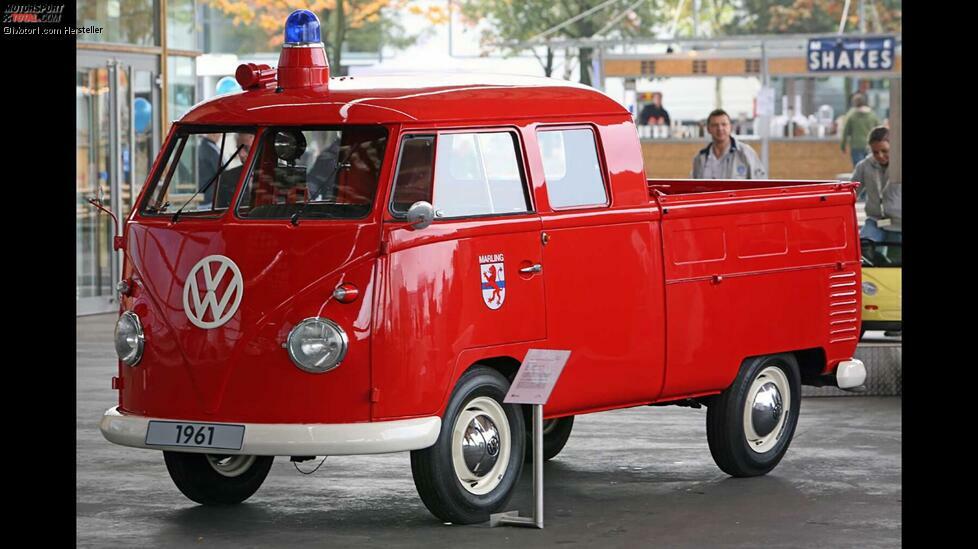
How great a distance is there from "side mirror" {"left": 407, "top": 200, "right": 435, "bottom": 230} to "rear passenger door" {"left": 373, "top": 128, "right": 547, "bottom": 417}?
2.6 inches

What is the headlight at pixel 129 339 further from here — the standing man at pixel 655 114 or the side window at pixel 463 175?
the standing man at pixel 655 114

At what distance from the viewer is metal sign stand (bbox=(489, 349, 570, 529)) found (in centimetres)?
878

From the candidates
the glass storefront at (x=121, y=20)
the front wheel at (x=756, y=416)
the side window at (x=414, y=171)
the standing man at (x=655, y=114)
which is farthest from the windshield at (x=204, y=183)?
the standing man at (x=655, y=114)

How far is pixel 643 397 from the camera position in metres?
9.78

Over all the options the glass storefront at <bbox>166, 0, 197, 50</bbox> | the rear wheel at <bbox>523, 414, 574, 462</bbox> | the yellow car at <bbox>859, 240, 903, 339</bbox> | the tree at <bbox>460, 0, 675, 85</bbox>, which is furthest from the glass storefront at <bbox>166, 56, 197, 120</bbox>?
the tree at <bbox>460, 0, 675, 85</bbox>

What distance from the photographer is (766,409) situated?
10.5m

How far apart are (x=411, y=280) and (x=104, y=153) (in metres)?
11.9

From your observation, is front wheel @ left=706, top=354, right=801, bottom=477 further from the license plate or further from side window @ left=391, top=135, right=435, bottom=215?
the license plate

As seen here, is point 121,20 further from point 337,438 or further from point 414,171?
point 337,438

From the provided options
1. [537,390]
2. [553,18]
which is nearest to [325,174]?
[537,390]
